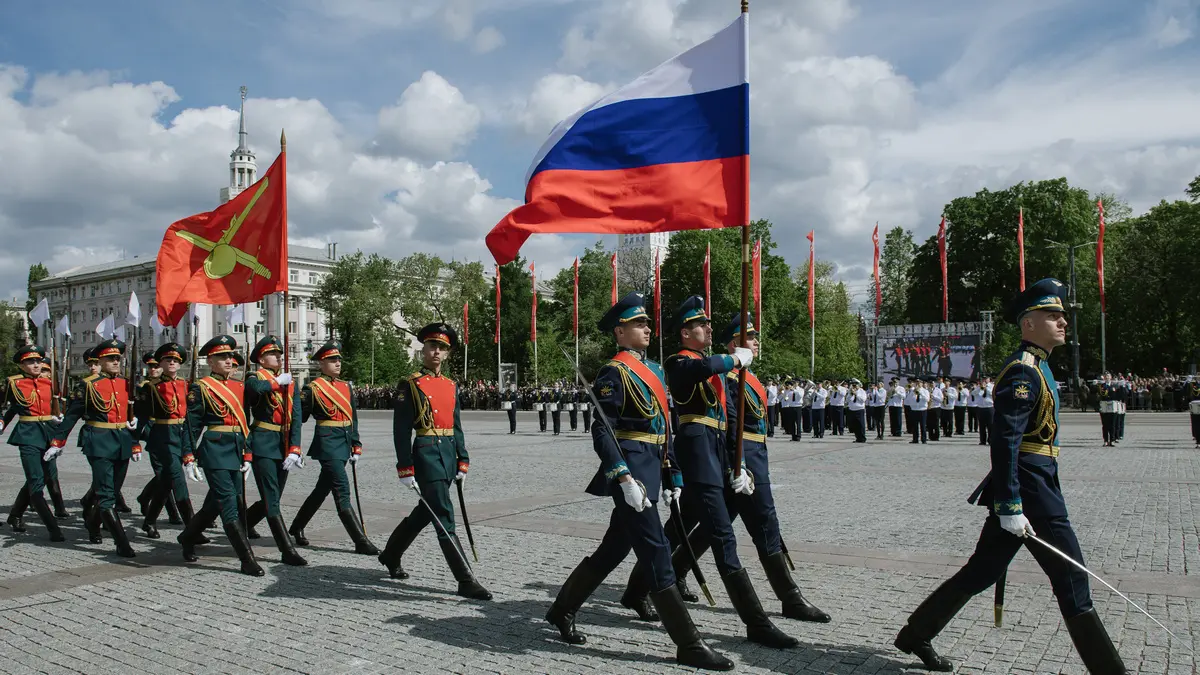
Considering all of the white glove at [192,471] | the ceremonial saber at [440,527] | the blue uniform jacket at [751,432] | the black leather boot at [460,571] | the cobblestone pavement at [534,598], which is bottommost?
the cobblestone pavement at [534,598]

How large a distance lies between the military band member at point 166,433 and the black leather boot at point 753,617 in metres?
6.57

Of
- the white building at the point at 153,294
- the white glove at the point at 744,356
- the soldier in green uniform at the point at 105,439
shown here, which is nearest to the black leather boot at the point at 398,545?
the white glove at the point at 744,356

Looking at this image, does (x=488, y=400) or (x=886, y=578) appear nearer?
(x=886, y=578)

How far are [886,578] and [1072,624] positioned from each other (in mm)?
2744

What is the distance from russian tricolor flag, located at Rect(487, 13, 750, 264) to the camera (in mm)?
6406

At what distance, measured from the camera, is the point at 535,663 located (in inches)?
207

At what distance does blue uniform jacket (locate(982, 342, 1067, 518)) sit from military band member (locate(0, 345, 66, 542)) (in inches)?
384

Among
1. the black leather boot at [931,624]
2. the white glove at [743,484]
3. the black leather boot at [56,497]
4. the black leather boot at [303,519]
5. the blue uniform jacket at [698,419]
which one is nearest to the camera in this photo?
the black leather boot at [931,624]

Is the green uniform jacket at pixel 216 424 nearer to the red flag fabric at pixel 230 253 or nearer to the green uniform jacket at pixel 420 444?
the red flag fabric at pixel 230 253

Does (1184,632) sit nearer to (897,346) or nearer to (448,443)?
(448,443)

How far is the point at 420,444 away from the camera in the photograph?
739 cm

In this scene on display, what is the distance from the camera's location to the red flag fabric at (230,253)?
934 centimetres

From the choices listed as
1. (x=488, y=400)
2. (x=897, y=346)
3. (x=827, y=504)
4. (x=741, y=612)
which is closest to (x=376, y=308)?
(x=488, y=400)

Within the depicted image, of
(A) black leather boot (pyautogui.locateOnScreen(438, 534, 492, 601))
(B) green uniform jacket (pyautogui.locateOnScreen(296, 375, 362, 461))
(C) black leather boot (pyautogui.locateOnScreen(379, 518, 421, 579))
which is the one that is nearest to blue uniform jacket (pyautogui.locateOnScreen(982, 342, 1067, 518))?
(A) black leather boot (pyautogui.locateOnScreen(438, 534, 492, 601))
